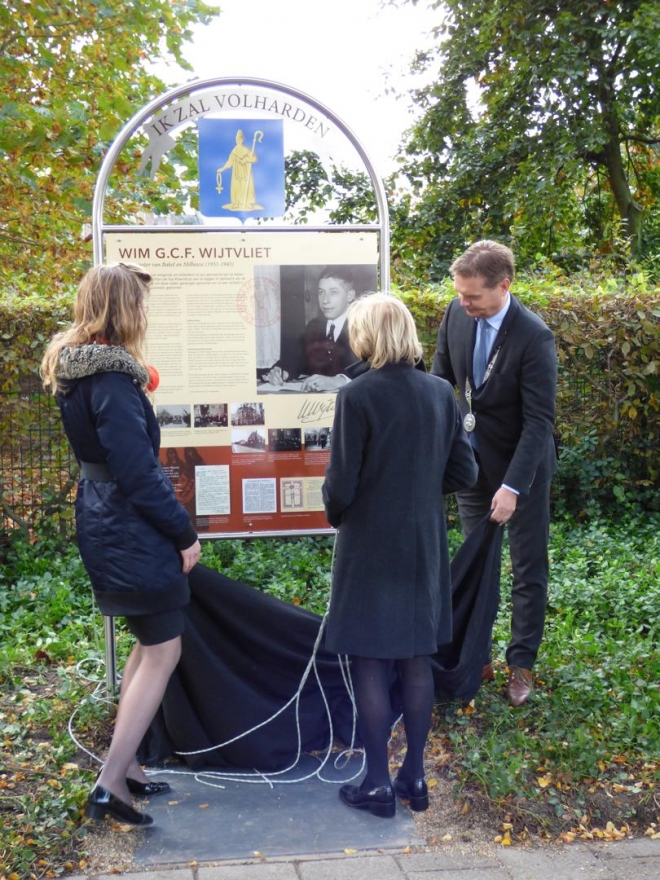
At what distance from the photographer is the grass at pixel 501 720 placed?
3545 millimetres

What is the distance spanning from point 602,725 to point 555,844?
36.2 inches

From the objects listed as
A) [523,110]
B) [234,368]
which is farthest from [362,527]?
[523,110]

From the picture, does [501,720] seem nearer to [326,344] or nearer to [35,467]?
[326,344]

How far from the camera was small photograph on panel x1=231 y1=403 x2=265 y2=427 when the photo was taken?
4.45 meters

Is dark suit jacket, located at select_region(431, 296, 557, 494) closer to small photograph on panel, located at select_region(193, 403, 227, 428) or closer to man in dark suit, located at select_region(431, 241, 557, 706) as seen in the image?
man in dark suit, located at select_region(431, 241, 557, 706)

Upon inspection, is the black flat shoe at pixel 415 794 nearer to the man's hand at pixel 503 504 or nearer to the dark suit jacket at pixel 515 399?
the man's hand at pixel 503 504

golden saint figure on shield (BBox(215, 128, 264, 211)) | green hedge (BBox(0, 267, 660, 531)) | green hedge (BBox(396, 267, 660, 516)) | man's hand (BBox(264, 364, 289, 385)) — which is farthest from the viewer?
green hedge (BBox(396, 267, 660, 516))

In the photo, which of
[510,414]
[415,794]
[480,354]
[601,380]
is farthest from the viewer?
[601,380]

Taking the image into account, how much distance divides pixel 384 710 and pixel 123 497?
51.5 inches

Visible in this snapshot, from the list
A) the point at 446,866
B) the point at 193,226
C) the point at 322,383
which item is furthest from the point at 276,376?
the point at 446,866

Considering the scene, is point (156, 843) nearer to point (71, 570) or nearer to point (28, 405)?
point (71, 570)

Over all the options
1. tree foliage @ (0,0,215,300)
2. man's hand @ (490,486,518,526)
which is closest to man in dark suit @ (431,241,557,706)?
man's hand @ (490,486,518,526)

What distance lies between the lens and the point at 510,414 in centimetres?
436

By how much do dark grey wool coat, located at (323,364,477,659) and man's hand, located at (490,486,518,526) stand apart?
1.84ft
